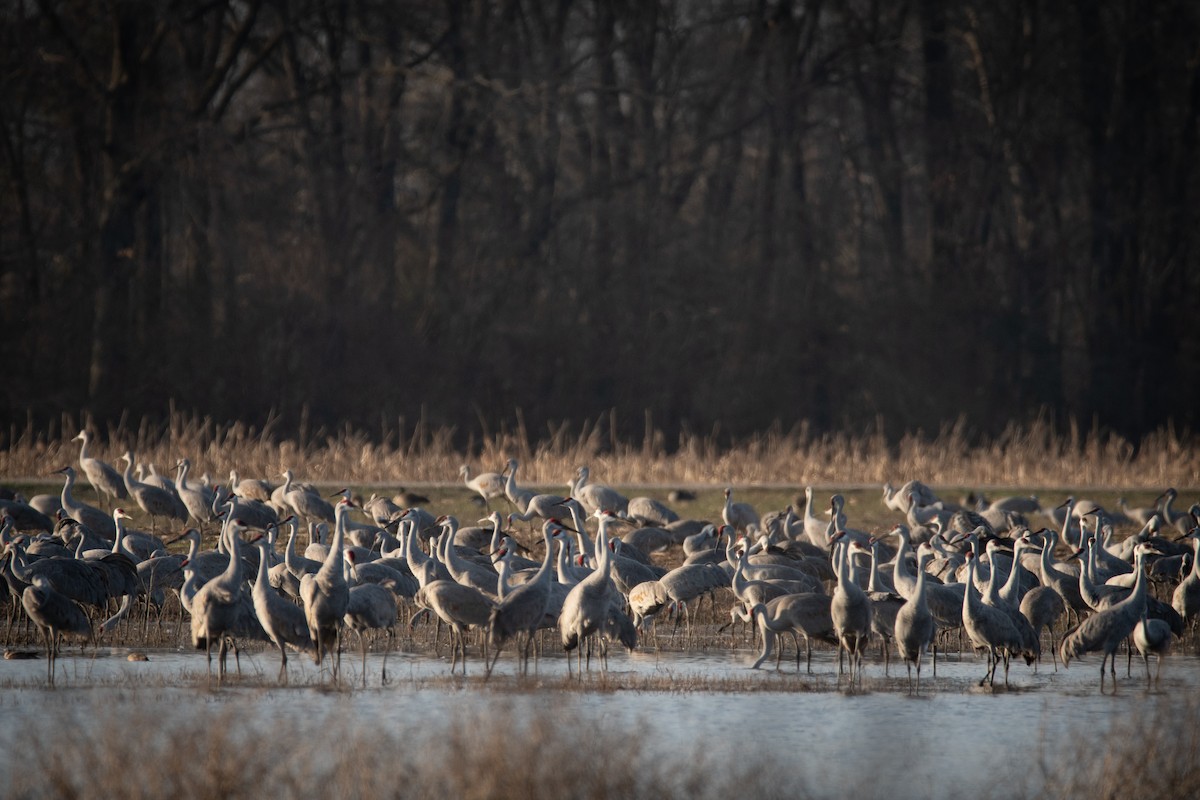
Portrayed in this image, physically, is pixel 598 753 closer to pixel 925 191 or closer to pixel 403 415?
pixel 403 415

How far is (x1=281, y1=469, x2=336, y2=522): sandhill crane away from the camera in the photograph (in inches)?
727

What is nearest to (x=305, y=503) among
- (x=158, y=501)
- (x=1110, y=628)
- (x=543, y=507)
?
(x=158, y=501)

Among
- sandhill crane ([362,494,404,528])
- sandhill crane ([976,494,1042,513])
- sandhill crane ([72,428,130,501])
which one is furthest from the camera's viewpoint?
sandhill crane ([976,494,1042,513])

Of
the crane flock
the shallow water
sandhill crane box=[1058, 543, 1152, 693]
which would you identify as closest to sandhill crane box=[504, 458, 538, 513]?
the crane flock

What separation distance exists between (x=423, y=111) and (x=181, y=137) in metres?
6.98

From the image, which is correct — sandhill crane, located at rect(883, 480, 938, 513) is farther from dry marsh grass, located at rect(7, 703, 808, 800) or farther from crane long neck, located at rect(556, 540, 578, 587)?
dry marsh grass, located at rect(7, 703, 808, 800)

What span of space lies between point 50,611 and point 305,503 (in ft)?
21.6

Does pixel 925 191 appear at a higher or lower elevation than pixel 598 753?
higher

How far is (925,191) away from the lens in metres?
35.1

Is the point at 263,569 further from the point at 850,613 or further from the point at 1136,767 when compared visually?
the point at 1136,767

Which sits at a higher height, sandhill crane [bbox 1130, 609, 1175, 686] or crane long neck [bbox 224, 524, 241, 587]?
crane long neck [bbox 224, 524, 241, 587]

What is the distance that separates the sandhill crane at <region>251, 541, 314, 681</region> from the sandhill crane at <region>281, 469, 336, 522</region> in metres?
6.74

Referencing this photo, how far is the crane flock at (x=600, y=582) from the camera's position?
11836mm

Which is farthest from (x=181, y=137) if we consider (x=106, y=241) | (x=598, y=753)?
(x=598, y=753)
